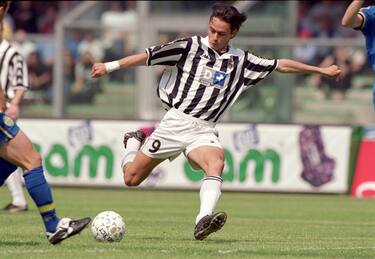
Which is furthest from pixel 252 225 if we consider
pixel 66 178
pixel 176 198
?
pixel 66 178

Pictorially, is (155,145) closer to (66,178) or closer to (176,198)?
(176,198)

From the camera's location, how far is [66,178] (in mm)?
19438

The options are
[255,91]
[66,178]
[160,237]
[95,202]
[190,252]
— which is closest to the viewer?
[190,252]

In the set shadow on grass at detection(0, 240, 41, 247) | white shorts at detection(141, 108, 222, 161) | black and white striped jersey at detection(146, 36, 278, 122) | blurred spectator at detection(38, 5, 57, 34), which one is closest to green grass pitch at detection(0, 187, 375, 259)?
shadow on grass at detection(0, 240, 41, 247)

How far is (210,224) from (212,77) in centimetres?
176

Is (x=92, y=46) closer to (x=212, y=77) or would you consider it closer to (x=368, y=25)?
(x=212, y=77)

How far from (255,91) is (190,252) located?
12139 millimetres

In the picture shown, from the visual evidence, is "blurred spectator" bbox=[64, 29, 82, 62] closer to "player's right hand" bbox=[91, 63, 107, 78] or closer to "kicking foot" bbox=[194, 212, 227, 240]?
"player's right hand" bbox=[91, 63, 107, 78]

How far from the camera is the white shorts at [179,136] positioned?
10.7 metres

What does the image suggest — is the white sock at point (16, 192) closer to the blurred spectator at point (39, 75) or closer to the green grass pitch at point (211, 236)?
the green grass pitch at point (211, 236)

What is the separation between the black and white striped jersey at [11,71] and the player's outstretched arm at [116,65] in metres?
4.46

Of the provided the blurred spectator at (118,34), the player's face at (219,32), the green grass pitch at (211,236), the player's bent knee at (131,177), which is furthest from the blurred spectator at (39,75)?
the player's face at (219,32)

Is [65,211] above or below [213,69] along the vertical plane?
below

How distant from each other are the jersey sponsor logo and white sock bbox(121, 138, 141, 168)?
3.57 ft
